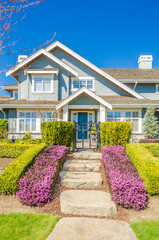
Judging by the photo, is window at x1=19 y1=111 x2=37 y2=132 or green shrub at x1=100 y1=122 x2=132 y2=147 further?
window at x1=19 y1=111 x2=37 y2=132

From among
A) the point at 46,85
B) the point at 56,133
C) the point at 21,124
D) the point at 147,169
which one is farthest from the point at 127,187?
the point at 46,85

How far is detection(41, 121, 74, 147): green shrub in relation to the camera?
7.36 meters

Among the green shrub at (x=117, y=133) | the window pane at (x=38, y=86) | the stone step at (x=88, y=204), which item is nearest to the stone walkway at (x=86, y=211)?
the stone step at (x=88, y=204)

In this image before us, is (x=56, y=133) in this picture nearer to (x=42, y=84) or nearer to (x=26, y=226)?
(x=26, y=226)

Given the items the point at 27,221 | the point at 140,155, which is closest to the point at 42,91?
the point at 140,155

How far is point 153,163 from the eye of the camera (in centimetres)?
486

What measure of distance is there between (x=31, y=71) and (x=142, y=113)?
989 centimetres

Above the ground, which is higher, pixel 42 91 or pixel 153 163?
pixel 42 91

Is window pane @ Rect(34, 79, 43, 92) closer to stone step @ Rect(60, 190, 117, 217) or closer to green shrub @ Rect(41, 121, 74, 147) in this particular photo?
green shrub @ Rect(41, 121, 74, 147)

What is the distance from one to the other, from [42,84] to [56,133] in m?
7.60

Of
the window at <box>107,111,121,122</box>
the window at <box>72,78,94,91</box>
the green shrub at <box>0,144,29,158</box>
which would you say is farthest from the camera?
the window at <box>72,78,94,91</box>

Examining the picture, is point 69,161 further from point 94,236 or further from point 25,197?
point 94,236

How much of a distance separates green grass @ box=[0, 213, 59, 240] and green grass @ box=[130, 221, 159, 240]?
160 cm

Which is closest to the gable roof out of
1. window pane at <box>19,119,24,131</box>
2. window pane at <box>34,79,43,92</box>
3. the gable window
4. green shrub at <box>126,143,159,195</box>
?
the gable window
